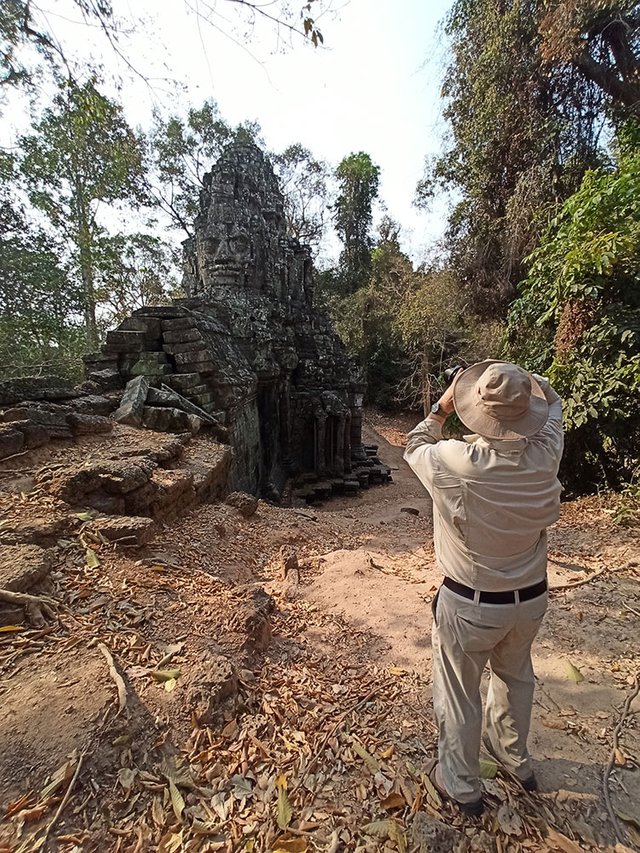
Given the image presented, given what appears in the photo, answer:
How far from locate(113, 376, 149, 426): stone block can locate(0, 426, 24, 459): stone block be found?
1.47m

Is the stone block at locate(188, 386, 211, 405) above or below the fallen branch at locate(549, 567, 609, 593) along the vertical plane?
above

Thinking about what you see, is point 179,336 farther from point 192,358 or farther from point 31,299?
point 31,299

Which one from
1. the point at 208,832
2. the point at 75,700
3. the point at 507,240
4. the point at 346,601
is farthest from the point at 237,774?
the point at 507,240

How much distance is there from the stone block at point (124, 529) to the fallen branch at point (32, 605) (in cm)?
81

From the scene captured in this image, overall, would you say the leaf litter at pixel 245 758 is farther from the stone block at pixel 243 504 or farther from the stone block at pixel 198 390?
the stone block at pixel 198 390

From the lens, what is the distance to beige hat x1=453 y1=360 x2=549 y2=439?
1351 millimetres

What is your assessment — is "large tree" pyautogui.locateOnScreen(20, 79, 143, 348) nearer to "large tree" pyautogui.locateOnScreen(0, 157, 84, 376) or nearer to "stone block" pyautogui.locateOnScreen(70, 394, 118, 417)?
"large tree" pyautogui.locateOnScreen(0, 157, 84, 376)

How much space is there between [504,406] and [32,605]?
2313 mm

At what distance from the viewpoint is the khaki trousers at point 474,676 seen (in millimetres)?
1403

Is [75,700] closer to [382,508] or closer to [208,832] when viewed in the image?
[208,832]

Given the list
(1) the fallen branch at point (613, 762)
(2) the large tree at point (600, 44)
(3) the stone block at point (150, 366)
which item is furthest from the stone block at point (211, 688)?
(2) the large tree at point (600, 44)

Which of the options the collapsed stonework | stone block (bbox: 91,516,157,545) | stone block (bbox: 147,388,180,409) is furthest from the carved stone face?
stone block (bbox: 91,516,157,545)

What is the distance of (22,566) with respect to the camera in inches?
85.3

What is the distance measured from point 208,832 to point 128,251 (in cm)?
1569
